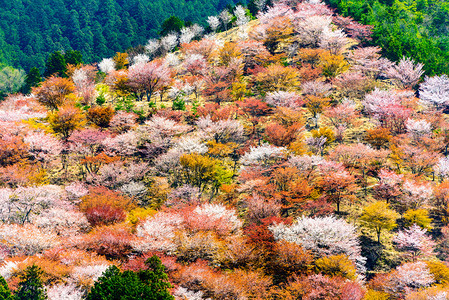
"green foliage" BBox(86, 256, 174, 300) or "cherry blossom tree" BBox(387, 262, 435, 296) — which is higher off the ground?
"green foliage" BBox(86, 256, 174, 300)

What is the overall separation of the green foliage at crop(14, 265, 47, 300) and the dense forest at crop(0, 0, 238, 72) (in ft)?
355

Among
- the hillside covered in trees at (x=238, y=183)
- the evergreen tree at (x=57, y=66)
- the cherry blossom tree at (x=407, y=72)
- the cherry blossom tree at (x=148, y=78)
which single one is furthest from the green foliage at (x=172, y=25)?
the cherry blossom tree at (x=407, y=72)

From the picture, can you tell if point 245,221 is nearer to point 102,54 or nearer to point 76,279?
point 76,279

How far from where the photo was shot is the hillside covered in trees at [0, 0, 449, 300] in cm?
2139

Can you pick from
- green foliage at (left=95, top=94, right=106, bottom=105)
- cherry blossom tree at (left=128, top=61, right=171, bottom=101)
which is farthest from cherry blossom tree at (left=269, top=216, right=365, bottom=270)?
green foliage at (left=95, top=94, right=106, bottom=105)

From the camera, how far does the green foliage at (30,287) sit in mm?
18609

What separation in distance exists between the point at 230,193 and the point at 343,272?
45.0ft

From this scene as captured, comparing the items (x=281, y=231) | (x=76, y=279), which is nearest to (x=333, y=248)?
(x=281, y=231)

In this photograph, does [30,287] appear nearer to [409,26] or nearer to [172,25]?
[172,25]

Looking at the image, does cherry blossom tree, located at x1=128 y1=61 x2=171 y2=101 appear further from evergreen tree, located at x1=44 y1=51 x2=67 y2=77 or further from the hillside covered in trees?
evergreen tree, located at x1=44 y1=51 x2=67 y2=77

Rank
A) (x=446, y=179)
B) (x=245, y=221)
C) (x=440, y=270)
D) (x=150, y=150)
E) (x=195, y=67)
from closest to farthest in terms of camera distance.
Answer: (x=440, y=270) < (x=245, y=221) < (x=446, y=179) < (x=150, y=150) < (x=195, y=67)

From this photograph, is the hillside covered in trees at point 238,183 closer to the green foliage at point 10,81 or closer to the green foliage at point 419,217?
the green foliage at point 419,217

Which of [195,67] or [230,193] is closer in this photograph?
[230,193]

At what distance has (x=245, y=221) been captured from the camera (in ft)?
94.9
